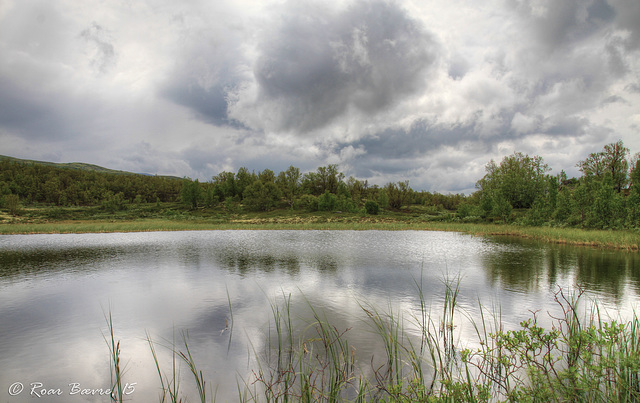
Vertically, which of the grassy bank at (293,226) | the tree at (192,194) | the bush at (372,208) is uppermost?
the tree at (192,194)

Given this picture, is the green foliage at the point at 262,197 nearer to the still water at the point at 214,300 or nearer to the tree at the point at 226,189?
the tree at the point at 226,189

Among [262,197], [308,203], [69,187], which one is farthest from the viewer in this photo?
[69,187]

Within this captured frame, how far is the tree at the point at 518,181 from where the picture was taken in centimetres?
6625

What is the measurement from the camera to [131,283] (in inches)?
539

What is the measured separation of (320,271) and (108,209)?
10491 cm

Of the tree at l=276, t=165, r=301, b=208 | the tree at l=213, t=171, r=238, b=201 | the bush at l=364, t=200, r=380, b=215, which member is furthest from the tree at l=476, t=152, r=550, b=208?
the tree at l=213, t=171, r=238, b=201

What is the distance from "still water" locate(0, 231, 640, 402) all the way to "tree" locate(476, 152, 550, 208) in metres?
50.6

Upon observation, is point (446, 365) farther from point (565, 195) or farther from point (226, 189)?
point (226, 189)

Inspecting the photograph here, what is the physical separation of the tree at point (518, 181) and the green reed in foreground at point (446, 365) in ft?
203

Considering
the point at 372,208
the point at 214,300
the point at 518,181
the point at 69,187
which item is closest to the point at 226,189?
the point at 372,208

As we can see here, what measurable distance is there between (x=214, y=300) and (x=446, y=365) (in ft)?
27.0

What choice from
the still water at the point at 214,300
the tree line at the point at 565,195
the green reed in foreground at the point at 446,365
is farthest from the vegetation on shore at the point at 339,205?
the green reed in foreground at the point at 446,365

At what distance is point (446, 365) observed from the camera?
5285mm

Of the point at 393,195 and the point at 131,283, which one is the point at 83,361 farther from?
the point at 393,195
